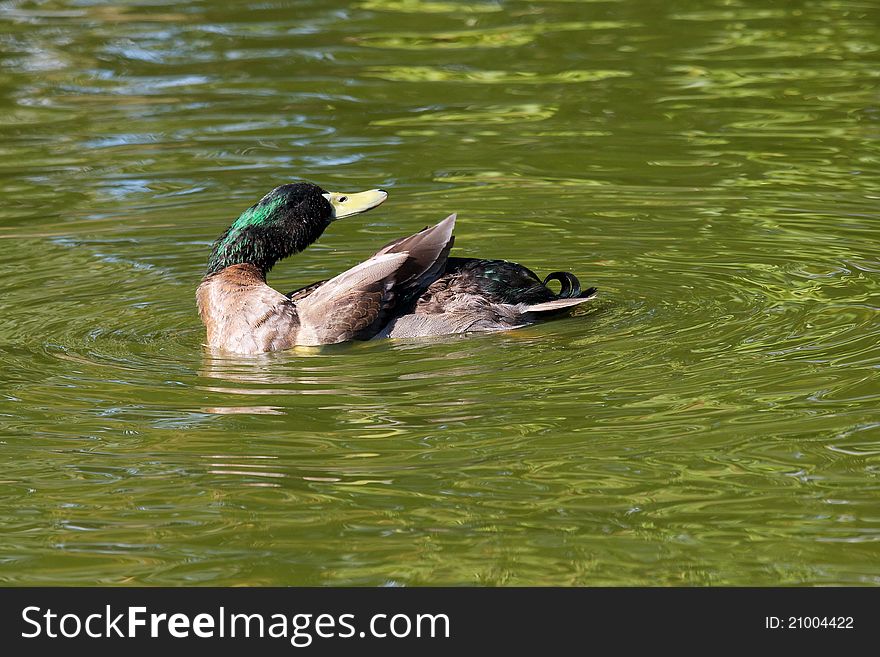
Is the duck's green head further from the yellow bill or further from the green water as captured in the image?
the green water

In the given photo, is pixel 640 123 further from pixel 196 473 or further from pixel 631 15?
pixel 196 473

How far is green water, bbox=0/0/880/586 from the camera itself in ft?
20.0

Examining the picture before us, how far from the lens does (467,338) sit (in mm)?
8742

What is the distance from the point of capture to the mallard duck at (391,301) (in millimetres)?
8633

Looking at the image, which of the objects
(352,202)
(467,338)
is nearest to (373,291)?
(467,338)

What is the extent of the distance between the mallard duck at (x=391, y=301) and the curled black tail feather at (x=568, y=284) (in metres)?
0.01

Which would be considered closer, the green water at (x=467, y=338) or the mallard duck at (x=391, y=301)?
the green water at (x=467, y=338)

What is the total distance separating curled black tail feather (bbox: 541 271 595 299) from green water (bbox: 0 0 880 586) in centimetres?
17

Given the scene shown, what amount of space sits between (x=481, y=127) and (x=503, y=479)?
8258 mm

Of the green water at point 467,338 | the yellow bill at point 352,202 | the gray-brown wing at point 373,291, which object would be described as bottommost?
the green water at point 467,338

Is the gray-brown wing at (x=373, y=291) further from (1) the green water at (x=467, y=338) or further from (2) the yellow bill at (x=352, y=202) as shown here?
(2) the yellow bill at (x=352, y=202)

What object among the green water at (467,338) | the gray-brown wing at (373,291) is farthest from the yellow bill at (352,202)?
the green water at (467,338)

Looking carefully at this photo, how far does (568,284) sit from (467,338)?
863 mm

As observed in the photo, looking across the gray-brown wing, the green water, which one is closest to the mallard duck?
the gray-brown wing
